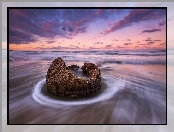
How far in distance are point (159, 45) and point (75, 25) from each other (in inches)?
26.4

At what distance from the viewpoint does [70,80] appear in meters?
1.48

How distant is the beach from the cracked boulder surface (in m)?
0.04

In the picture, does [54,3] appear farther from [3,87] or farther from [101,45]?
[3,87]

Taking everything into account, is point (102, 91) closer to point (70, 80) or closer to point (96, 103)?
point (96, 103)

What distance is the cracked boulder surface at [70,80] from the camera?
149 cm

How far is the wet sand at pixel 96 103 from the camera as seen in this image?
1534 millimetres

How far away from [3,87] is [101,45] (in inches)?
32.3

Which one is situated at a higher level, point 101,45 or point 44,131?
point 101,45

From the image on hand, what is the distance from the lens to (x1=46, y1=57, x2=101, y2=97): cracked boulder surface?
1490 mm

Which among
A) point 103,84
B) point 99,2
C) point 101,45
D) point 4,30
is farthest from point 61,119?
point 99,2

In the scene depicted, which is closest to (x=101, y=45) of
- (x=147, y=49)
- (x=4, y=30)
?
(x=147, y=49)

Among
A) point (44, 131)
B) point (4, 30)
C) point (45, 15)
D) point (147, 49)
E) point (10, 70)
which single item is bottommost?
point (44, 131)

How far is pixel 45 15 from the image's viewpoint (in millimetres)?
1585

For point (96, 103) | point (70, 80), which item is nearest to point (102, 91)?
point (96, 103)
